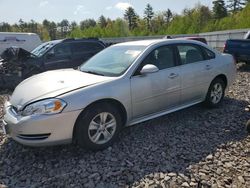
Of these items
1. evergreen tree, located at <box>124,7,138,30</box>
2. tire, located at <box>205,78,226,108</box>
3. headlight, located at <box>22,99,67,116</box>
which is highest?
evergreen tree, located at <box>124,7,138,30</box>

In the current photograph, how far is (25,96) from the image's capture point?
4.10 meters

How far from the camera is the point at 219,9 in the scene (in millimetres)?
59219

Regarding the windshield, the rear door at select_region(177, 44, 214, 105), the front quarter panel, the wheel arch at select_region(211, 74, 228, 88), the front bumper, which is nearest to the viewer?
the front bumper

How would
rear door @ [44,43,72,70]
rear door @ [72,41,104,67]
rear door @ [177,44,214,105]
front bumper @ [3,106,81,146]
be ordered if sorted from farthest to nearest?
1. rear door @ [72,41,104,67]
2. rear door @ [44,43,72,70]
3. rear door @ [177,44,214,105]
4. front bumper @ [3,106,81,146]

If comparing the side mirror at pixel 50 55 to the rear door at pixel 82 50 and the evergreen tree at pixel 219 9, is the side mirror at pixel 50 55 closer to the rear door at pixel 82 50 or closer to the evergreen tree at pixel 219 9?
the rear door at pixel 82 50

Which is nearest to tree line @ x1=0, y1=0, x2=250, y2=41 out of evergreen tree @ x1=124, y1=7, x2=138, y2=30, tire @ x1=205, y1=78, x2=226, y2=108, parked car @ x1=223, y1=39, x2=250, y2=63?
evergreen tree @ x1=124, y1=7, x2=138, y2=30

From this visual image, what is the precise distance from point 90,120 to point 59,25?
9022 cm

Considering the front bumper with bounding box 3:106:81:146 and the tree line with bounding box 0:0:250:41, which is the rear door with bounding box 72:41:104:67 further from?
the tree line with bounding box 0:0:250:41

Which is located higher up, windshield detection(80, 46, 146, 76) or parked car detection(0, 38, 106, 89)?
windshield detection(80, 46, 146, 76)

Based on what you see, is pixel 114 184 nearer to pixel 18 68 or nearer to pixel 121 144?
pixel 121 144

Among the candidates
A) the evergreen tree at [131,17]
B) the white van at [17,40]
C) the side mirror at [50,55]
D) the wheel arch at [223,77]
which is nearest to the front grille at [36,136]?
the wheel arch at [223,77]

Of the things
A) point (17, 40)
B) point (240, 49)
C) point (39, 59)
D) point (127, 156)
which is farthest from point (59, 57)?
point (17, 40)

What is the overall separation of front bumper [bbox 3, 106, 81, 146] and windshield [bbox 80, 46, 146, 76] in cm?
107

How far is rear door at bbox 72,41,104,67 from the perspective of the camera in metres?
10.1
